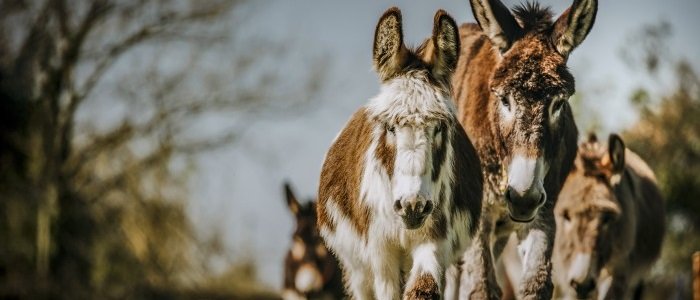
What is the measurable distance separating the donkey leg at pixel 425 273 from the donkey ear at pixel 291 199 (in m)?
7.14

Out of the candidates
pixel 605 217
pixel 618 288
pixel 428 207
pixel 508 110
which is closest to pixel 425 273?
pixel 428 207

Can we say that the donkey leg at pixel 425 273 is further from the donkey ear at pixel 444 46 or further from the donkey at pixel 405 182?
the donkey ear at pixel 444 46

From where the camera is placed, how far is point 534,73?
6176mm

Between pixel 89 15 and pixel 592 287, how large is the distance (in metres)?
17.6

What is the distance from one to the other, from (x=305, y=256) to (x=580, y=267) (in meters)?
4.39

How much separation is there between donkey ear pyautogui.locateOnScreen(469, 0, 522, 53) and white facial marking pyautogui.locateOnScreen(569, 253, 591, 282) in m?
3.37

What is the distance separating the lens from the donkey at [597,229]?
9.52 metres

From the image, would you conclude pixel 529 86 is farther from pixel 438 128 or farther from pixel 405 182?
pixel 405 182

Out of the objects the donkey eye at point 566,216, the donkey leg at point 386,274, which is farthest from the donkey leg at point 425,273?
the donkey eye at point 566,216

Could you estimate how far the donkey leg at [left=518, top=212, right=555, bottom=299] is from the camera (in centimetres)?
671

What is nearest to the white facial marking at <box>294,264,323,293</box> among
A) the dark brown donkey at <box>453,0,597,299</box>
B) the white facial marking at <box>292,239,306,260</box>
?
the white facial marking at <box>292,239,306,260</box>

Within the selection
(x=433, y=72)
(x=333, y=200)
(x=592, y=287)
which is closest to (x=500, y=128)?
(x=433, y=72)

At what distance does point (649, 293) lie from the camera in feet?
68.9

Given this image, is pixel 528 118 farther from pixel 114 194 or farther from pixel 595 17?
pixel 114 194
